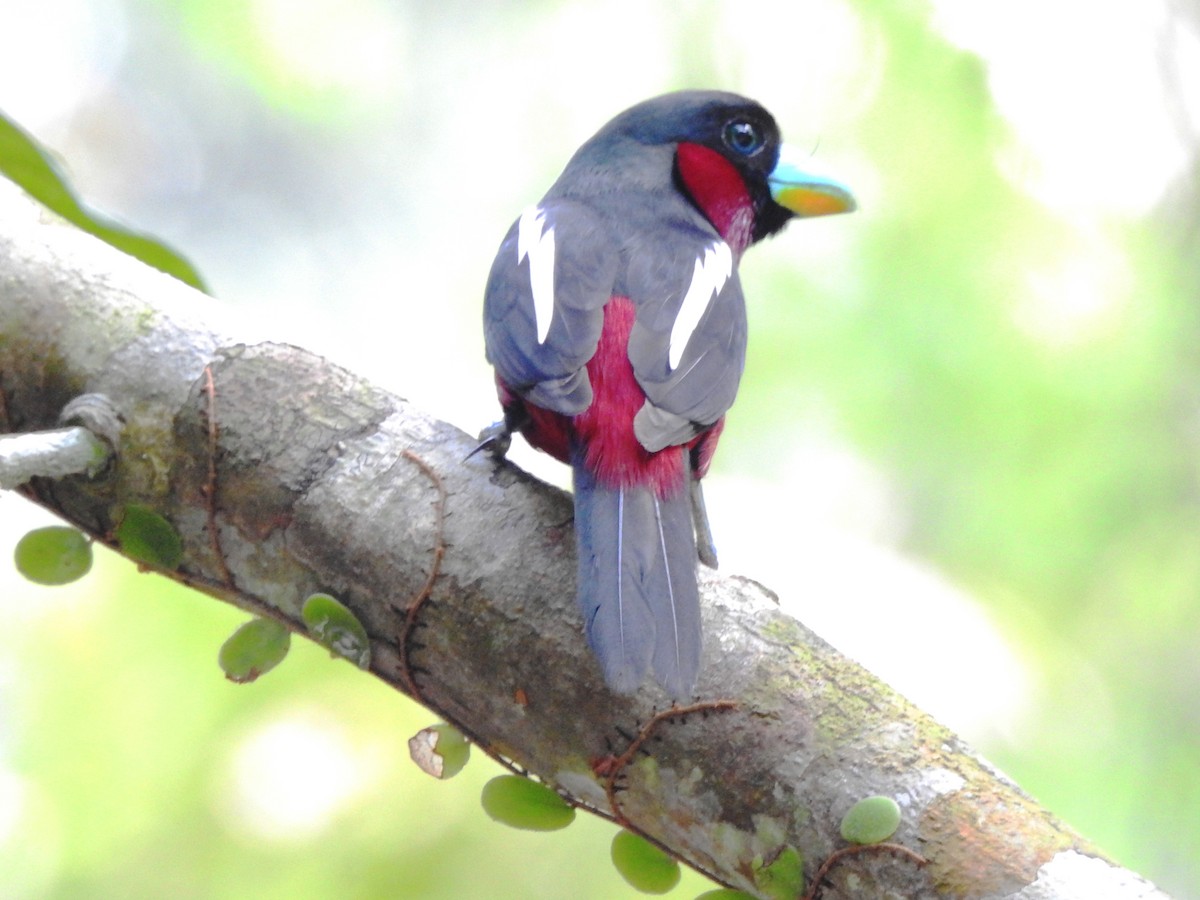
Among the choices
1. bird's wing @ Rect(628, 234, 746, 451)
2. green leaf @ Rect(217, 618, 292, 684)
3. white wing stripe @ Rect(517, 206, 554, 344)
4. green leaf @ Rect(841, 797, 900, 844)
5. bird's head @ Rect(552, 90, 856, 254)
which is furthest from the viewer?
bird's head @ Rect(552, 90, 856, 254)

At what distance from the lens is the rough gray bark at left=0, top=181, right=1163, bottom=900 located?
1.59 meters

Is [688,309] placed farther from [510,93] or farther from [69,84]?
[69,84]

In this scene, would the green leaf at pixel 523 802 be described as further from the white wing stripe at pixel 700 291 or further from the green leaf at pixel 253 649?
the white wing stripe at pixel 700 291

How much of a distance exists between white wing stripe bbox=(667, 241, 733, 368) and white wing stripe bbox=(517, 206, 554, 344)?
22 centimetres

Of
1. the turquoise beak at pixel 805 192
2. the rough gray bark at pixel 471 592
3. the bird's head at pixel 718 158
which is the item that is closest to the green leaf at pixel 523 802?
the rough gray bark at pixel 471 592

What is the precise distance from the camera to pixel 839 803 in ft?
5.25

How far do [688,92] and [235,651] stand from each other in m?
1.78

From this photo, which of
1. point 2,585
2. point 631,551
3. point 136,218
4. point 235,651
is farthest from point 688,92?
point 136,218

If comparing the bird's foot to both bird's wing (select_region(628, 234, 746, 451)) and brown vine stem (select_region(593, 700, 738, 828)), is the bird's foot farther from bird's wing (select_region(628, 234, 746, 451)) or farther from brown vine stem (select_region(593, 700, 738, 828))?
brown vine stem (select_region(593, 700, 738, 828))

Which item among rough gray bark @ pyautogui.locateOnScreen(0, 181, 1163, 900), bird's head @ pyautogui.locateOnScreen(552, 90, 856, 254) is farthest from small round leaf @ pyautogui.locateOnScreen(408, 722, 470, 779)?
bird's head @ pyautogui.locateOnScreen(552, 90, 856, 254)

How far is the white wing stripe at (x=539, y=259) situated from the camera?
7.21 feet

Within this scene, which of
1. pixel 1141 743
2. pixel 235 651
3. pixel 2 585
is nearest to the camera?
pixel 235 651

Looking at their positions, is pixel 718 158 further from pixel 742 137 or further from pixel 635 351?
pixel 635 351

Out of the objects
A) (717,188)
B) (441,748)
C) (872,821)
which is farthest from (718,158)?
(872,821)
